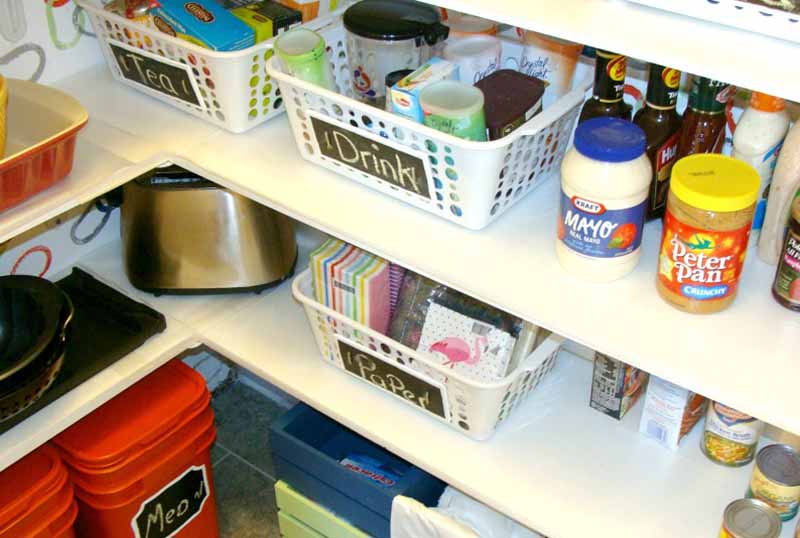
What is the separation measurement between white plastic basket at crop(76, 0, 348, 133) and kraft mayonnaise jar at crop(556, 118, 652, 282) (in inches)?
21.0

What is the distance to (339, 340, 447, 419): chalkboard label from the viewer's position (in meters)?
1.33

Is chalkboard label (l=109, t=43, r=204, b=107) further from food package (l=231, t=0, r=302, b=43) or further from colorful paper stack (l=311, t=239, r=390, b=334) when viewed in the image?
Answer: colorful paper stack (l=311, t=239, r=390, b=334)

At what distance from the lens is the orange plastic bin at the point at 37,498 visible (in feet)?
4.60

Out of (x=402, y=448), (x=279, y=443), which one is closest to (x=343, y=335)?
(x=402, y=448)

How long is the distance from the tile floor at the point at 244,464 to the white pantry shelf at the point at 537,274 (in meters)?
0.85

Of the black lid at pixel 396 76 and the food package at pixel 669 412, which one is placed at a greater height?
the black lid at pixel 396 76

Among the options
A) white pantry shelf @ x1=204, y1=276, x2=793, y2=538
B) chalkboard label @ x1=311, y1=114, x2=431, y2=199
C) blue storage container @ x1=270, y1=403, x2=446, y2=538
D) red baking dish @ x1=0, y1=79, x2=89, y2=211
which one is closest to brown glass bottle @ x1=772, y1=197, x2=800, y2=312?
white pantry shelf @ x1=204, y1=276, x2=793, y2=538

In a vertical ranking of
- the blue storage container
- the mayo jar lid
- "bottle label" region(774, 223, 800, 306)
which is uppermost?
the mayo jar lid

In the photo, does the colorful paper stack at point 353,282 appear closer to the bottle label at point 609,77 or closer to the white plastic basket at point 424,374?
the white plastic basket at point 424,374

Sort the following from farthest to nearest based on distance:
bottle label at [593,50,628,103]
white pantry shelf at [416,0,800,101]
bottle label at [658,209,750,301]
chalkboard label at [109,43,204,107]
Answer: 1. chalkboard label at [109,43,204,107]
2. bottle label at [593,50,628,103]
3. bottle label at [658,209,750,301]
4. white pantry shelf at [416,0,800,101]

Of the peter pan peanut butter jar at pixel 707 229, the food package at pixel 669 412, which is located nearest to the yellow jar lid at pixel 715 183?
the peter pan peanut butter jar at pixel 707 229

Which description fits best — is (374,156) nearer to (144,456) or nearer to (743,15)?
(743,15)

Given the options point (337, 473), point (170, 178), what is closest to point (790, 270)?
point (337, 473)

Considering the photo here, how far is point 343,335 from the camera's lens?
138 centimetres
